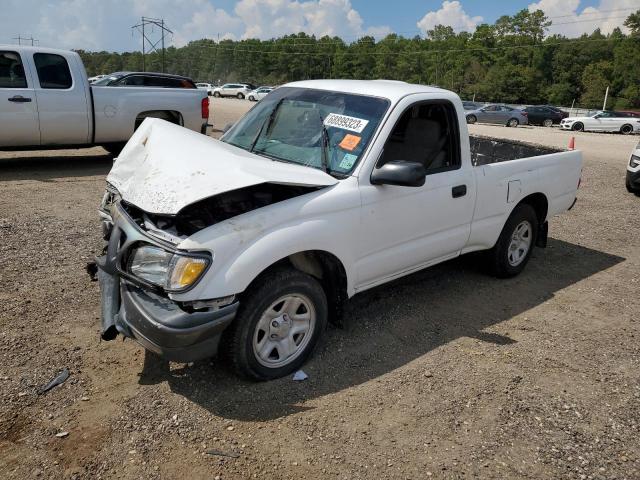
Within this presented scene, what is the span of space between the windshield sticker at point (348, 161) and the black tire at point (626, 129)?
3409 centimetres

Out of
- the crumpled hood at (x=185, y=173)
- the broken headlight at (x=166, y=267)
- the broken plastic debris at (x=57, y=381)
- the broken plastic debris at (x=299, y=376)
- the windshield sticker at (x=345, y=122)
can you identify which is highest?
the windshield sticker at (x=345, y=122)

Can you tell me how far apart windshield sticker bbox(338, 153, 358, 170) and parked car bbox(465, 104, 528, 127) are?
33.9 meters

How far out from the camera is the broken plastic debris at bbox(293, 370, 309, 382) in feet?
11.9

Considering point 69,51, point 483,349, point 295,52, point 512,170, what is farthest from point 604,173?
point 295,52

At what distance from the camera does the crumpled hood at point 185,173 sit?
3270 millimetres

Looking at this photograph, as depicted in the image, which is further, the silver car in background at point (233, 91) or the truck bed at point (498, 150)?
the silver car in background at point (233, 91)

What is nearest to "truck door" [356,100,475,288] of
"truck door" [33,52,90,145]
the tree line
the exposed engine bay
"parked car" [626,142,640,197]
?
the exposed engine bay

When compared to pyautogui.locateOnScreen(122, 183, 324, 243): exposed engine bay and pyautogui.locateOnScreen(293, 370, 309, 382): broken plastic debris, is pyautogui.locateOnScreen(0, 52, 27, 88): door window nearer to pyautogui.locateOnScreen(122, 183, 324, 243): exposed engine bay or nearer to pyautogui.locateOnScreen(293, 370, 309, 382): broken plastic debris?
pyautogui.locateOnScreen(122, 183, 324, 243): exposed engine bay

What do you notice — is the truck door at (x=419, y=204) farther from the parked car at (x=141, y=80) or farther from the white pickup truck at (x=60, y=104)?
the parked car at (x=141, y=80)

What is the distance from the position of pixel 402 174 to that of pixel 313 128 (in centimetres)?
93

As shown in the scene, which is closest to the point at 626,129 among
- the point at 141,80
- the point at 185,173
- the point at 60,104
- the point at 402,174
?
the point at 141,80

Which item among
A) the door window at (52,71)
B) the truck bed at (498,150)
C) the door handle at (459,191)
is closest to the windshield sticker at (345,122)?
the door handle at (459,191)

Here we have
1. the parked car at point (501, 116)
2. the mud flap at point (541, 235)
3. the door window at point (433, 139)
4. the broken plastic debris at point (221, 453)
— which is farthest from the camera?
the parked car at point (501, 116)

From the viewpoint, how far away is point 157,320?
10.0 ft
